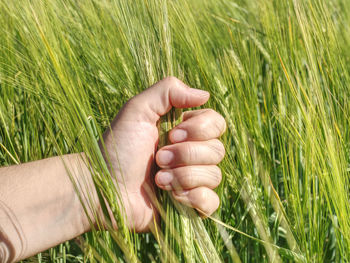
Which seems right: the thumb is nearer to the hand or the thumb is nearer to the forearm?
the hand

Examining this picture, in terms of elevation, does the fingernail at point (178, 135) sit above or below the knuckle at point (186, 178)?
above

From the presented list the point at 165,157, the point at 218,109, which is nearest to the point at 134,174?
the point at 165,157

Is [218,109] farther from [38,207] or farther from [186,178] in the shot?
[38,207]

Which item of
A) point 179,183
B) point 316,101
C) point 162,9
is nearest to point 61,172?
point 179,183

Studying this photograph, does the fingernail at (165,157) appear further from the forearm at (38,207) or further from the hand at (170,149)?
the forearm at (38,207)

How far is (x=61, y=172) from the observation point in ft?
2.45

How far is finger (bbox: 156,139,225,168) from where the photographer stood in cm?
70

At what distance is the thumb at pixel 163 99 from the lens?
673mm

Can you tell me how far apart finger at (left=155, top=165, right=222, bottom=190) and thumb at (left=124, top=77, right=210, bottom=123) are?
0.11m

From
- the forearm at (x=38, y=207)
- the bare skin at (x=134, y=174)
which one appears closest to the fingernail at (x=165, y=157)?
the bare skin at (x=134, y=174)

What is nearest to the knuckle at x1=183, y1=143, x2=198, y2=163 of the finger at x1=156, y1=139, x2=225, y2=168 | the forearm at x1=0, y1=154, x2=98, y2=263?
the finger at x1=156, y1=139, x2=225, y2=168

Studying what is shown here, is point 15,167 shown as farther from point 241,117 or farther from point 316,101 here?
point 316,101

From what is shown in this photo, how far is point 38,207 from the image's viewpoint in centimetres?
73

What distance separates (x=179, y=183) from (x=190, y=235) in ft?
0.30
